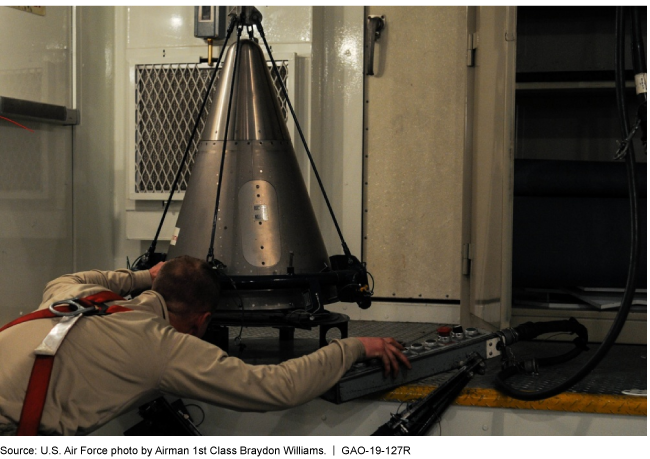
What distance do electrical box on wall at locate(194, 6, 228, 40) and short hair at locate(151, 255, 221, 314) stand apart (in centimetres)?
157

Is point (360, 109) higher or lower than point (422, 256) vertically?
higher

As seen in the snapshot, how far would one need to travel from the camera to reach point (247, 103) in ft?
7.72

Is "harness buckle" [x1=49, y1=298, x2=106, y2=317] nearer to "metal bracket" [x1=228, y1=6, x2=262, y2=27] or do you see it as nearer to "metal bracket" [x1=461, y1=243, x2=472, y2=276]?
"metal bracket" [x1=228, y1=6, x2=262, y2=27]

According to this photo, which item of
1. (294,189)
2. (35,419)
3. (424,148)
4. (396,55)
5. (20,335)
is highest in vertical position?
(396,55)

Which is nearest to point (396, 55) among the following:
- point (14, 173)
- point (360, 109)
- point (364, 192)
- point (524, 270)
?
point (360, 109)

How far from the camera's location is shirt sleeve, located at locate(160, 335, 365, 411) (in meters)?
1.66

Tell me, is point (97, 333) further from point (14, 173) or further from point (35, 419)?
point (14, 173)

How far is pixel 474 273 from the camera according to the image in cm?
294

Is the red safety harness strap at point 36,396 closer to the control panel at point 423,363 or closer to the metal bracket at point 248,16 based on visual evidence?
the control panel at point 423,363

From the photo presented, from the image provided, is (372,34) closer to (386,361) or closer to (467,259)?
(467,259)

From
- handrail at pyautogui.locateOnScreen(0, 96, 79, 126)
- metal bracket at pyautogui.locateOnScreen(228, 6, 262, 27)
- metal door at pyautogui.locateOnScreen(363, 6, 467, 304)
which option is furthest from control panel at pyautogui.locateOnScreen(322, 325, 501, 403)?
handrail at pyautogui.locateOnScreen(0, 96, 79, 126)

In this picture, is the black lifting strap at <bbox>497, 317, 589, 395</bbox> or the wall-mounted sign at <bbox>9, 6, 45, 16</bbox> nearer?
the black lifting strap at <bbox>497, 317, 589, 395</bbox>

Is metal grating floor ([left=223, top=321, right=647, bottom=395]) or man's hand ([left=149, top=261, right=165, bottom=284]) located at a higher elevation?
man's hand ([left=149, top=261, right=165, bottom=284])

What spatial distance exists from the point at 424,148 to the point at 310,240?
44.0 inches
